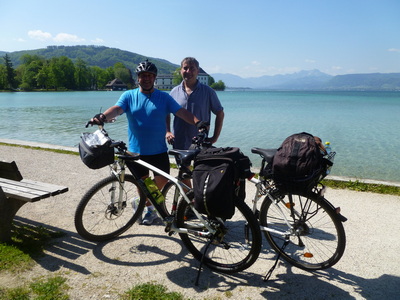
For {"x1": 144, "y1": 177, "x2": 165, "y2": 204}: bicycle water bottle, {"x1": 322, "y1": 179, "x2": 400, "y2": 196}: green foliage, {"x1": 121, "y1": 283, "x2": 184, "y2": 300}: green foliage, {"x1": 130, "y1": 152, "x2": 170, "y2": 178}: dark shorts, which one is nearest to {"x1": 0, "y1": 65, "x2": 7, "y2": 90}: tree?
{"x1": 130, "y1": 152, "x2": 170, "y2": 178}: dark shorts

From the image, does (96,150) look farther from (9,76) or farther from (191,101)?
(9,76)

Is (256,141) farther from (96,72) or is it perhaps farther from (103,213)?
(96,72)

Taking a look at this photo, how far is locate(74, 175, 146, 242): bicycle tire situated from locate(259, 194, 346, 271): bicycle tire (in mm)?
1713

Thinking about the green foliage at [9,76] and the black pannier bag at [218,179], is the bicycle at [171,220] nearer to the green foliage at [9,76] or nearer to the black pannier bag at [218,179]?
the black pannier bag at [218,179]

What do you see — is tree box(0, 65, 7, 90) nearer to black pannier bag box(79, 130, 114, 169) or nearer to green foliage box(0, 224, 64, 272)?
green foliage box(0, 224, 64, 272)

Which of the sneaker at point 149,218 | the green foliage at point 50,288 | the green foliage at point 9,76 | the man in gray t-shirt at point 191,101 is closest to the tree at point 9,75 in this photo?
the green foliage at point 9,76

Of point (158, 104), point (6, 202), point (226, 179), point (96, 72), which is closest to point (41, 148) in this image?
point (6, 202)

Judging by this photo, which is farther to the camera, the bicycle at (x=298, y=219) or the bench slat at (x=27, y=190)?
the bench slat at (x=27, y=190)

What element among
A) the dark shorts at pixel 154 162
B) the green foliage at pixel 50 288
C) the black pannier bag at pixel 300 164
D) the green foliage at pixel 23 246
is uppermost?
the black pannier bag at pixel 300 164

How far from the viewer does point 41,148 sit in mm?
10125

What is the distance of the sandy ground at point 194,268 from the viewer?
3047mm

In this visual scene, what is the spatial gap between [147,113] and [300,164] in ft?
6.69

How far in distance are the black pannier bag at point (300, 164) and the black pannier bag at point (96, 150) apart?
1817 mm

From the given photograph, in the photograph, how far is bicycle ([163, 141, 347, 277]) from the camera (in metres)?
3.15
